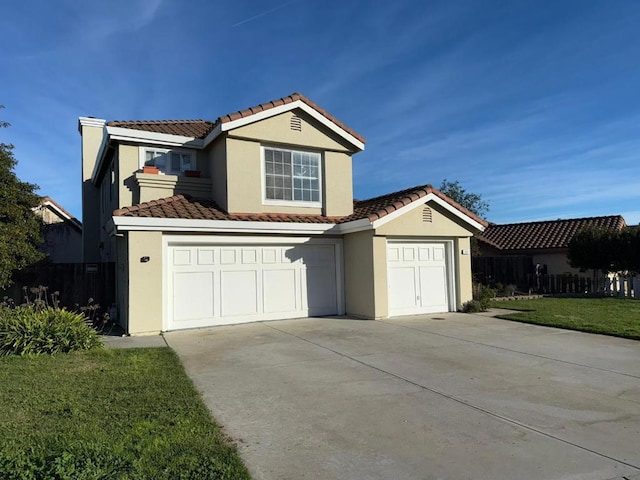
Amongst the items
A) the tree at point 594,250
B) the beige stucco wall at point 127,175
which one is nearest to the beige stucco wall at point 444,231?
the beige stucco wall at point 127,175

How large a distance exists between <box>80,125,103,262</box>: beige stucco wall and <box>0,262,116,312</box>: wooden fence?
5337 millimetres

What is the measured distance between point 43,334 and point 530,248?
22900 millimetres

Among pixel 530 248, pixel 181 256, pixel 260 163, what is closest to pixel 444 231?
pixel 260 163

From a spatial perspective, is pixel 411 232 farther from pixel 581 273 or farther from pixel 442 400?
pixel 581 273

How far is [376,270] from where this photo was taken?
12508 millimetres

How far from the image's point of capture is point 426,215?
1338cm

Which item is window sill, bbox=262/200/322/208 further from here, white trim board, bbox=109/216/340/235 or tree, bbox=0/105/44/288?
tree, bbox=0/105/44/288

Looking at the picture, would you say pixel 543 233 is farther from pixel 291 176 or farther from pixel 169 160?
pixel 169 160

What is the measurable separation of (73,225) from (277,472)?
69.0ft

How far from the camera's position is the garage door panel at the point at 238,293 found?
11883 mm

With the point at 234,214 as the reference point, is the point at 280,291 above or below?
below

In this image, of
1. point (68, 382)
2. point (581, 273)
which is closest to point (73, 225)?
point (68, 382)

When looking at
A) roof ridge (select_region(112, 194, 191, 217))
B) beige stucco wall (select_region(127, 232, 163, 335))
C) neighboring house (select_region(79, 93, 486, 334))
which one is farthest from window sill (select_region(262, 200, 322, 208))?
beige stucco wall (select_region(127, 232, 163, 335))

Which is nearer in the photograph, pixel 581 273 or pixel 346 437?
pixel 346 437
